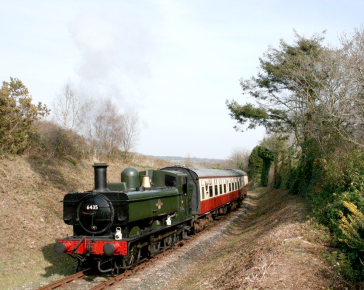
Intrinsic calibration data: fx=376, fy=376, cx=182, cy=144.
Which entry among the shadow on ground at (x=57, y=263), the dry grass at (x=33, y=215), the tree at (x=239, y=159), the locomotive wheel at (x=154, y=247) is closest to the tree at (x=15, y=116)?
the dry grass at (x=33, y=215)

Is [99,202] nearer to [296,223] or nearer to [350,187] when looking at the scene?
[296,223]

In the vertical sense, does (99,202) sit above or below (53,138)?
below

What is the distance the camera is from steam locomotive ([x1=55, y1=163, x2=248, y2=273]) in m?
9.23

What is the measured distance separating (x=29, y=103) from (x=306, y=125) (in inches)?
549

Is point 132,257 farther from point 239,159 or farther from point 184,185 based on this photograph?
point 239,159

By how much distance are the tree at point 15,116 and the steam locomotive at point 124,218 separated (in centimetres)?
832

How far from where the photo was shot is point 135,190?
1088 centimetres

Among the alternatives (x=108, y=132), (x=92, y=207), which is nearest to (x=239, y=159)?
(x=108, y=132)

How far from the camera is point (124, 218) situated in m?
9.18

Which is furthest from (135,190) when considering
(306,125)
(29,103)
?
(306,125)

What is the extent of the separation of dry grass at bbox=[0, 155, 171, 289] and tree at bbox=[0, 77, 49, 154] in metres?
0.77

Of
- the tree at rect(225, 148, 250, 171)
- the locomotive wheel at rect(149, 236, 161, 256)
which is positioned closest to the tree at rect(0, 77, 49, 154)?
the locomotive wheel at rect(149, 236, 161, 256)

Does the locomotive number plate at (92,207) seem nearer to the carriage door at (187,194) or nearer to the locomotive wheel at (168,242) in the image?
the locomotive wheel at (168,242)

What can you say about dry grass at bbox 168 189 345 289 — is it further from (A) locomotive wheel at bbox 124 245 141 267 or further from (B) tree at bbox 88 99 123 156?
(B) tree at bbox 88 99 123 156
